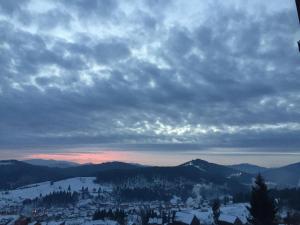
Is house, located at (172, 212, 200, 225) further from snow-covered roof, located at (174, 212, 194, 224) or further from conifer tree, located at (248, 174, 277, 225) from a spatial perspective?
conifer tree, located at (248, 174, 277, 225)

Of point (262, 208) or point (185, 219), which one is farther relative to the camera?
point (185, 219)

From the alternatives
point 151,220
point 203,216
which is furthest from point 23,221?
point 203,216

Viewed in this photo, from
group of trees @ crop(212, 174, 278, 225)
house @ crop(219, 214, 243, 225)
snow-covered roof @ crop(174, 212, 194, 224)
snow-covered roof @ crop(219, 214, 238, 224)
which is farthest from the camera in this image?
snow-covered roof @ crop(219, 214, 238, 224)

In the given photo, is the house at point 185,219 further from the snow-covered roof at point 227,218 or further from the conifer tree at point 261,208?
the conifer tree at point 261,208

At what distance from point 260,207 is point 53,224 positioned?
13753cm

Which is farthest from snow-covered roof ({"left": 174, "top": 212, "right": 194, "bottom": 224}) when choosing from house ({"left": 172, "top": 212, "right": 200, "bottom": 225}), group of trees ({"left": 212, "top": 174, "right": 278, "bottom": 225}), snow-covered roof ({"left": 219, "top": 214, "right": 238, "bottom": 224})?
group of trees ({"left": 212, "top": 174, "right": 278, "bottom": 225})

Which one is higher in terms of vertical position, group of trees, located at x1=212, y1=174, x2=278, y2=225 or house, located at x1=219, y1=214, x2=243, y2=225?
group of trees, located at x1=212, y1=174, x2=278, y2=225

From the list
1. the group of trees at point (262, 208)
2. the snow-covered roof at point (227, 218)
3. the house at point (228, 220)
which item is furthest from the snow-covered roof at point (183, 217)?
the group of trees at point (262, 208)

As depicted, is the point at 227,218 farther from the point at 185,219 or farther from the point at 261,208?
the point at 261,208

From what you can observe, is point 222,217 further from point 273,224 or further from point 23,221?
point 273,224

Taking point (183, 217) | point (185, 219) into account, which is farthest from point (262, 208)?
point (183, 217)

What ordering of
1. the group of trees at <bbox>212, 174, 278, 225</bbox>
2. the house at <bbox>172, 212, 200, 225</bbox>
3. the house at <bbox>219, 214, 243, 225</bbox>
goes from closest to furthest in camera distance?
the group of trees at <bbox>212, 174, 278, 225</bbox> → the house at <bbox>172, 212, 200, 225</bbox> → the house at <bbox>219, 214, 243, 225</bbox>

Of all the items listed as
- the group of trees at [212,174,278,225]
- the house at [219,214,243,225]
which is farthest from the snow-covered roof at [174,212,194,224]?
the group of trees at [212,174,278,225]

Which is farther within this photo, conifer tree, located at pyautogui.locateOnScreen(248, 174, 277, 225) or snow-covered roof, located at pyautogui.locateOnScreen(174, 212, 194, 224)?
snow-covered roof, located at pyautogui.locateOnScreen(174, 212, 194, 224)
